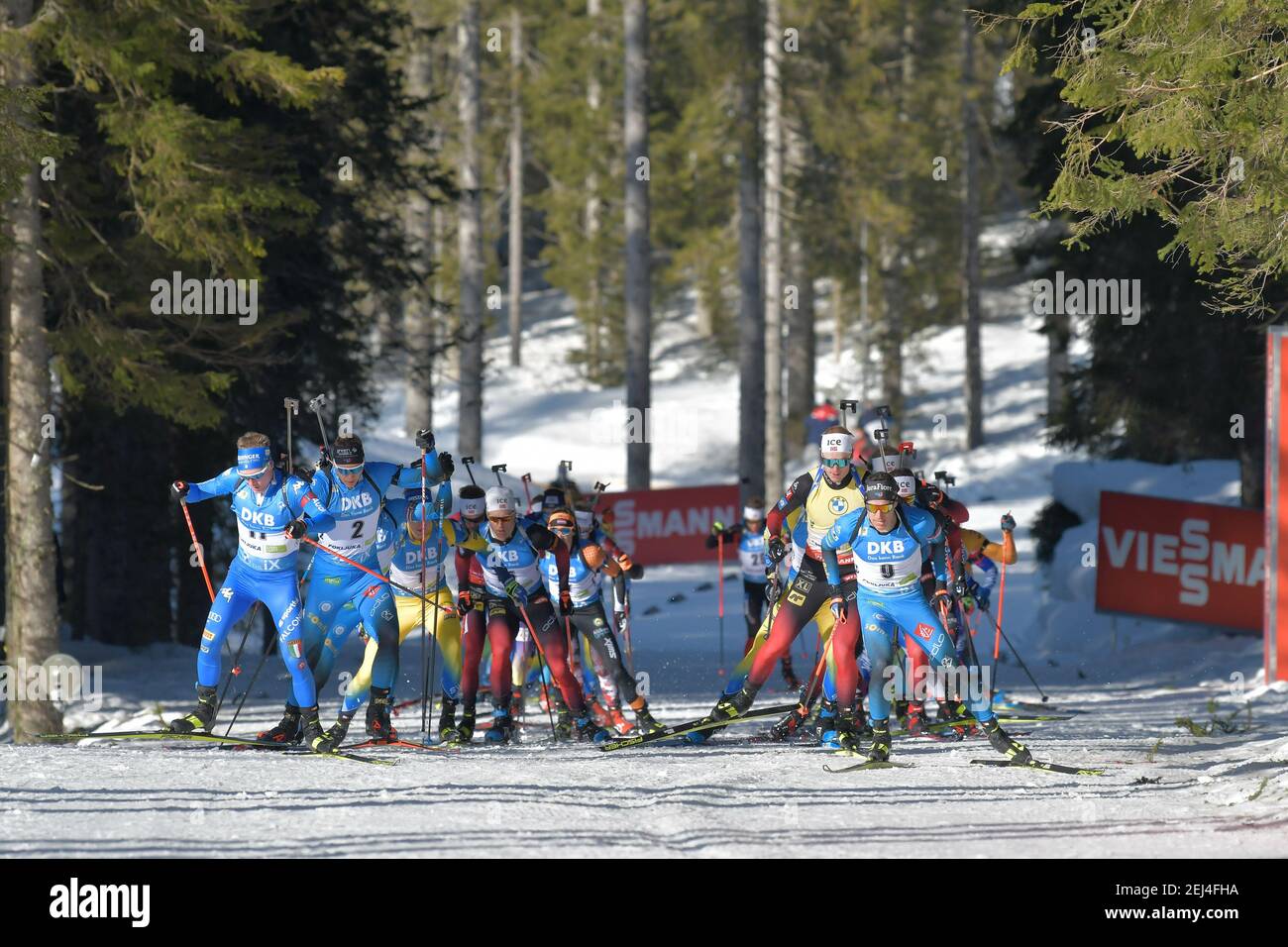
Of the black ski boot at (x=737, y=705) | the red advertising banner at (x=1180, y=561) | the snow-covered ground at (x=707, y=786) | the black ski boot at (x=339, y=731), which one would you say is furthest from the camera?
the red advertising banner at (x=1180, y=561)

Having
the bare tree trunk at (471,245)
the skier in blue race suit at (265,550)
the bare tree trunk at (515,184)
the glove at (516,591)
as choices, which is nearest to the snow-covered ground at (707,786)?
the skier in blue race suit at (265,550)

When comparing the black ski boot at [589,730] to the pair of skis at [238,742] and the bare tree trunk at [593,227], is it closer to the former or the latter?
the pair of skis at [238,742]

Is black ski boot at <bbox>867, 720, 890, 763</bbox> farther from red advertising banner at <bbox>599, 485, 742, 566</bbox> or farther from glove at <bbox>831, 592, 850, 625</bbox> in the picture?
red advertising banner at <bbox>599, 485, 742, 566</bbox>

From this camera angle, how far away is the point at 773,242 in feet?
97.1

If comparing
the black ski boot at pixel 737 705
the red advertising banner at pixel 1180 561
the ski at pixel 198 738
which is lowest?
the ski at pixel 198 738

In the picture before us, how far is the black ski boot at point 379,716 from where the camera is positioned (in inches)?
473

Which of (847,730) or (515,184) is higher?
(515,184)

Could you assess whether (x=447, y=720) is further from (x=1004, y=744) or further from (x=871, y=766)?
(x=1004, y=744)

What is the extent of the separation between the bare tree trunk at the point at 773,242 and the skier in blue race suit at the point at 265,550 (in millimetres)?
18264

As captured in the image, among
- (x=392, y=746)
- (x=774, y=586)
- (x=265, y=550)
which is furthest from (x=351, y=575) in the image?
(x=774, y=586)

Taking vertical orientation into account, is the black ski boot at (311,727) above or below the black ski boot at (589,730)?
above

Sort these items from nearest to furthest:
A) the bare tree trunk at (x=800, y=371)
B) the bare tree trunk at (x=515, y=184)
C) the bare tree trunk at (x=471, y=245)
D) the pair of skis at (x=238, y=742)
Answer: the pair of skis at (x=238, y=742)
the bare tree trunk at (x=471, y=245)
the bare tree trunk at (x=800, y=371)
the bare tree trunk at (x=515, y=184)

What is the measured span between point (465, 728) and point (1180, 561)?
9.06 m
